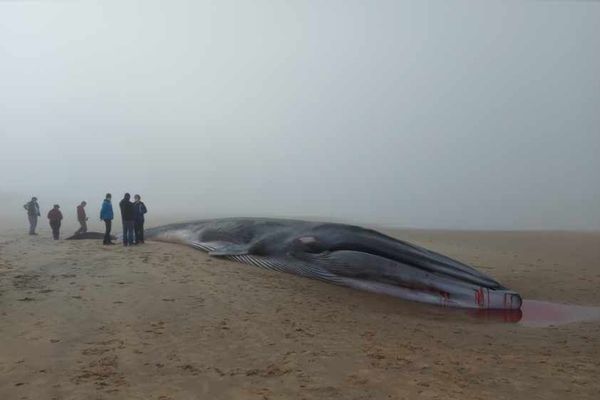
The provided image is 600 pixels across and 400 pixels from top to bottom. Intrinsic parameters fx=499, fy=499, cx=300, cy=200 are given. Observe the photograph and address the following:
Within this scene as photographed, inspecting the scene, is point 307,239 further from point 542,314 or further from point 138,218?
point 138,218

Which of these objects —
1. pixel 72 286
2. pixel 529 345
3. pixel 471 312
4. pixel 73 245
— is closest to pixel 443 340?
pixel 529 345

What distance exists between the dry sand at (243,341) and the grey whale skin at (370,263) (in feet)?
1.26

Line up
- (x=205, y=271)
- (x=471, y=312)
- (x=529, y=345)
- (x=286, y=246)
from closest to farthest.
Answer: (x=529, y=345) < (x=471, y=312) < (x=205, y=271) < (x=286, y=246)

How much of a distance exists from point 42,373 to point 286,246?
5912mm

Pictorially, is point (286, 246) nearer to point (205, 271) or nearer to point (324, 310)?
point (205, 271)

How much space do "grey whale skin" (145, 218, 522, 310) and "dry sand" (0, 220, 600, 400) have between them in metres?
0.38

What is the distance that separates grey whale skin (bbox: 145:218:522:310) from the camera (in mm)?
8414

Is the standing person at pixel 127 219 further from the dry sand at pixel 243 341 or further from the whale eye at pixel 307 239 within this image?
the whale eye at pixel 307 239

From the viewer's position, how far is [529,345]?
6.10 m

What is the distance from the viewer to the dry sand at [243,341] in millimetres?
4270

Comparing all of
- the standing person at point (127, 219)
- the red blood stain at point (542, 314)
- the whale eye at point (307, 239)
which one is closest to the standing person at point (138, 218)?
the standing person at point (127, 219)

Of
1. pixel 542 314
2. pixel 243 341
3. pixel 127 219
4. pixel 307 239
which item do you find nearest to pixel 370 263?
pixel 307 239

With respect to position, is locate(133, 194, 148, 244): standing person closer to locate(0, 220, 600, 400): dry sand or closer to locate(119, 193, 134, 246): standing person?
locate(119, 193, 134, 246): standing person

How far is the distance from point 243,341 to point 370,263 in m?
3.92
